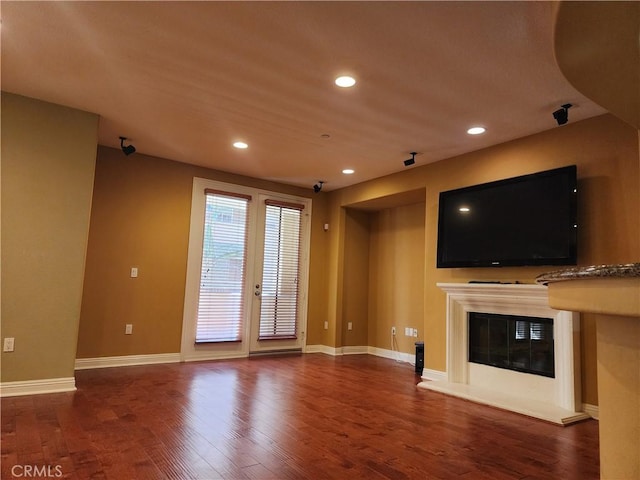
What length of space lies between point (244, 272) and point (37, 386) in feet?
9.11

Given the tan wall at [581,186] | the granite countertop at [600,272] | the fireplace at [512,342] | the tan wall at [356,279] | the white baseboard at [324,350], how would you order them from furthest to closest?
the tan wall at [356,279]
the white baseboard at [324,350]
the fireplace at [512,342]
the tan wall at [581,186]
the granite countertop at [600,272]

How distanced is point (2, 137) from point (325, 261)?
4.40 metres

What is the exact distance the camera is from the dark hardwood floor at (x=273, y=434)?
2213 mm

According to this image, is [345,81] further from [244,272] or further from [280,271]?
[280,271]

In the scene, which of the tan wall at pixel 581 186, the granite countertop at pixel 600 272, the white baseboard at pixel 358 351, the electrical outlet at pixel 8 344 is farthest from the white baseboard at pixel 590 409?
the electrical outlet at pixel 8 344

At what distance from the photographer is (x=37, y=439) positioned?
249 cm

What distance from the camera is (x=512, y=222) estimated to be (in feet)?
12.9

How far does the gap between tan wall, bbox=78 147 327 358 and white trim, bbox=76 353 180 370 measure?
54mm

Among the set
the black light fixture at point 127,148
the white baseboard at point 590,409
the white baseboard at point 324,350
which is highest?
the black light fixture at point 127,148

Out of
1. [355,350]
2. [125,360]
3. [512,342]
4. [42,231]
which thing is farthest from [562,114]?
[125,360]

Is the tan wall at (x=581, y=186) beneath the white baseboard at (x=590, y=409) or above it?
above

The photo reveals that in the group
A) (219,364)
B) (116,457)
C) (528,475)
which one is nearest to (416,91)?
(528,475)

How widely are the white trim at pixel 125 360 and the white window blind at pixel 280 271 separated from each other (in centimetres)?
130

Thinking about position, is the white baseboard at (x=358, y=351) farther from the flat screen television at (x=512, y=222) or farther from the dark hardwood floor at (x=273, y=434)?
the flat screen television at (x=512, y=222)
